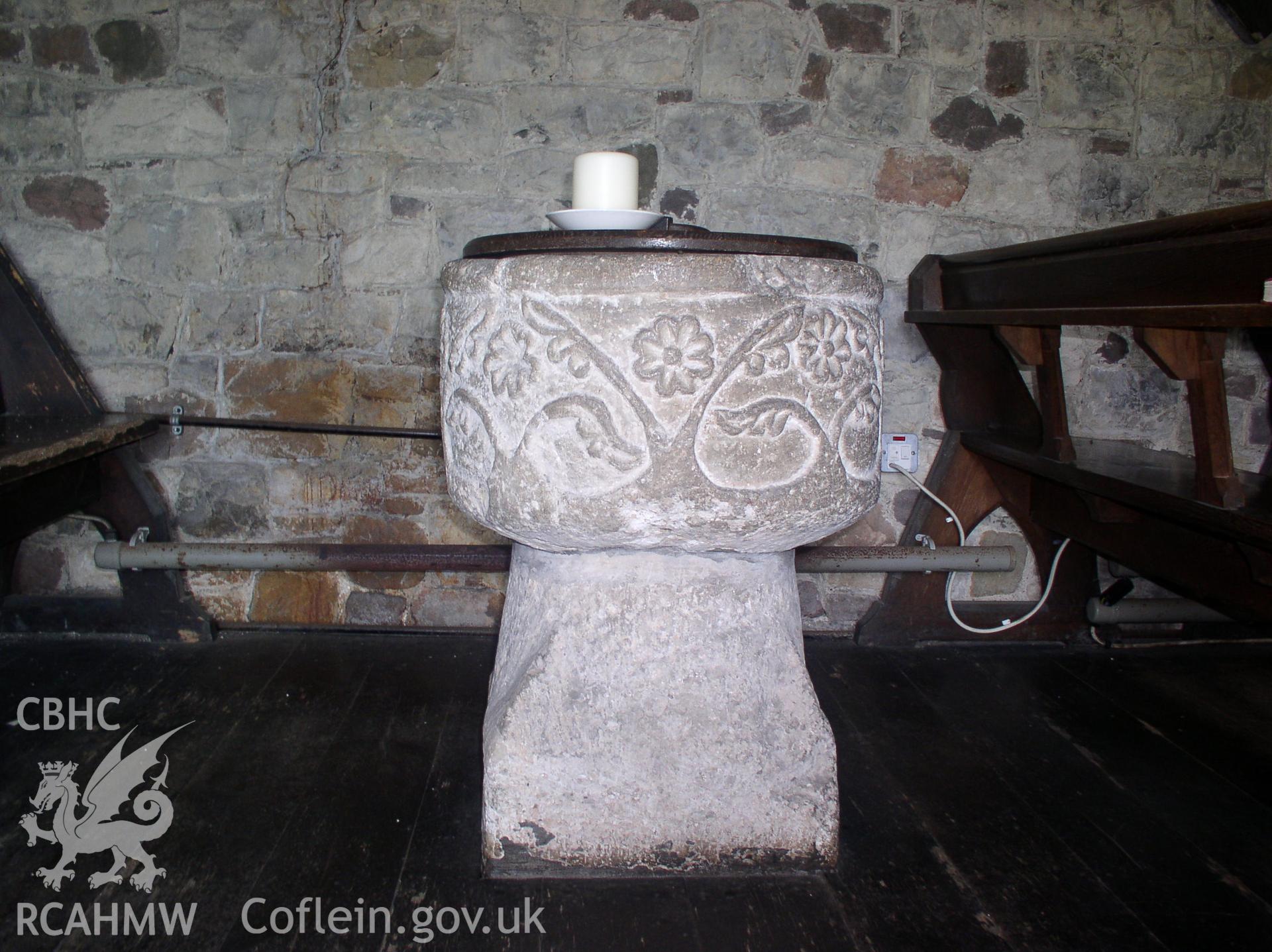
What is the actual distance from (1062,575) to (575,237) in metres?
1.96

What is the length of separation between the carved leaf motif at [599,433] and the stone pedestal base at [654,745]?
0.82 ft

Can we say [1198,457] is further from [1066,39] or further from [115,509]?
[115,509]

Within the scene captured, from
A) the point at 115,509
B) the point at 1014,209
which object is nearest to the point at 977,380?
the point at 1014,209

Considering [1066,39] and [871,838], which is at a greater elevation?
[1066,39]

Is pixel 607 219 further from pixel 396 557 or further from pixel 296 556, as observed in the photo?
pixel 296 556

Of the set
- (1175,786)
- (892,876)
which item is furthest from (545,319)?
(1175,786)

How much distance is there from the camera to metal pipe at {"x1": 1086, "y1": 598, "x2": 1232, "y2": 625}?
8.21ft

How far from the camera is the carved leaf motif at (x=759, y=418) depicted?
4.48 ft

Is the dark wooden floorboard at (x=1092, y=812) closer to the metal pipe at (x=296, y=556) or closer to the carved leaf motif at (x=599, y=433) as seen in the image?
the carved leaf motif at (x=599, y=433)

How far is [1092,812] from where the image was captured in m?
1.77

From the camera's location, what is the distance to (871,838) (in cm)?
167

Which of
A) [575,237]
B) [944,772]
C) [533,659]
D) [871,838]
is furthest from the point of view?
[944,772]

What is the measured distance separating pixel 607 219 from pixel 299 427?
1.29 metres

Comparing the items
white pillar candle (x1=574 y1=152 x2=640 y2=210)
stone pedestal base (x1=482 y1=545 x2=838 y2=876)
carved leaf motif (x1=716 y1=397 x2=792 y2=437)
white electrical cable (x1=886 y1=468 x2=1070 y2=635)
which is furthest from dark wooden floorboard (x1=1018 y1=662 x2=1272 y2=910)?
white pillar candle (x1=574 y1=152 x2=640 y2=210)
